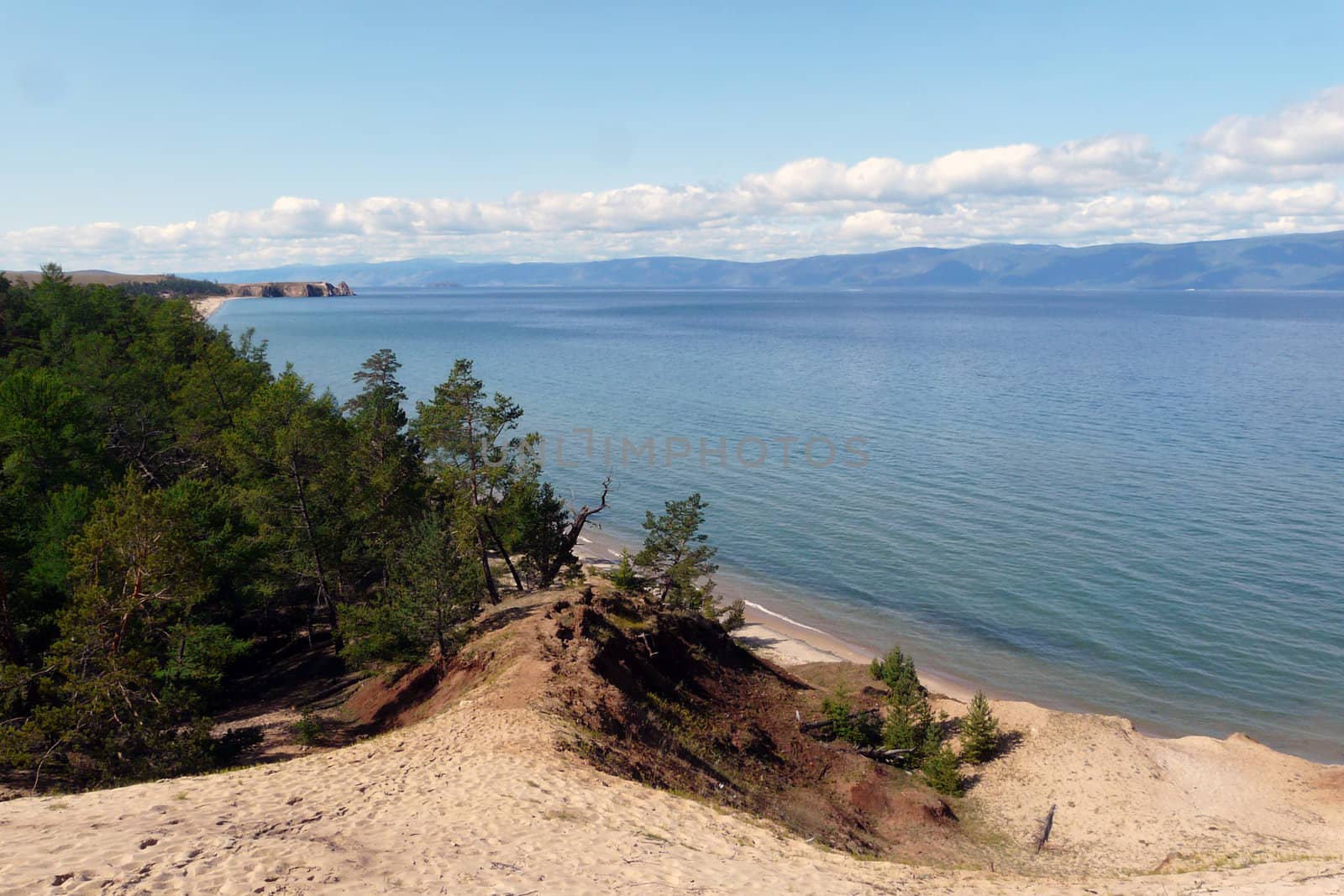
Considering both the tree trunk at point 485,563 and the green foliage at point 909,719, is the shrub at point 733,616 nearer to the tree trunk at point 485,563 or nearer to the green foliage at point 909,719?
the green foliage at point 909,719

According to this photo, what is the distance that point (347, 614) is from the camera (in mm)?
29828

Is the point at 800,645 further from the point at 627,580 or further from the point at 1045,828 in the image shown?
the point at 1045,828

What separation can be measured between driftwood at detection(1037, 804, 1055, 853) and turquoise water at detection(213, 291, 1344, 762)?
1223cm

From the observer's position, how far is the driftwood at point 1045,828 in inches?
982

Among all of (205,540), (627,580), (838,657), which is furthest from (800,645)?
(205,540)

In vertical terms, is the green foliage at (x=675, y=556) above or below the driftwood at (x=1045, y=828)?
above

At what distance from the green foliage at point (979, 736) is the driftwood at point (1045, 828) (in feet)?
11.2

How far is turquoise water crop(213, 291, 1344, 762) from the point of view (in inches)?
1571

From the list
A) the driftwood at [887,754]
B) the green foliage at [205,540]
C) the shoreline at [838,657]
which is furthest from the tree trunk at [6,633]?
the shoreline at [838,657]

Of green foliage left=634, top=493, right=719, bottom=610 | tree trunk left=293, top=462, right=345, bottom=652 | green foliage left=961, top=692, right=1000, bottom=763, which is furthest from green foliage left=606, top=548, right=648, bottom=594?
green foliage left=961, top=692, right=1000, bottom=763

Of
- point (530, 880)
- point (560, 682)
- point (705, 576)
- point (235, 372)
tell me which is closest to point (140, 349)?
point (235, 372)

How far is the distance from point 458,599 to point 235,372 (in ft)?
113

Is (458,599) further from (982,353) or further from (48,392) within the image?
(982,353)

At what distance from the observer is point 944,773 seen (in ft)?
93.3
